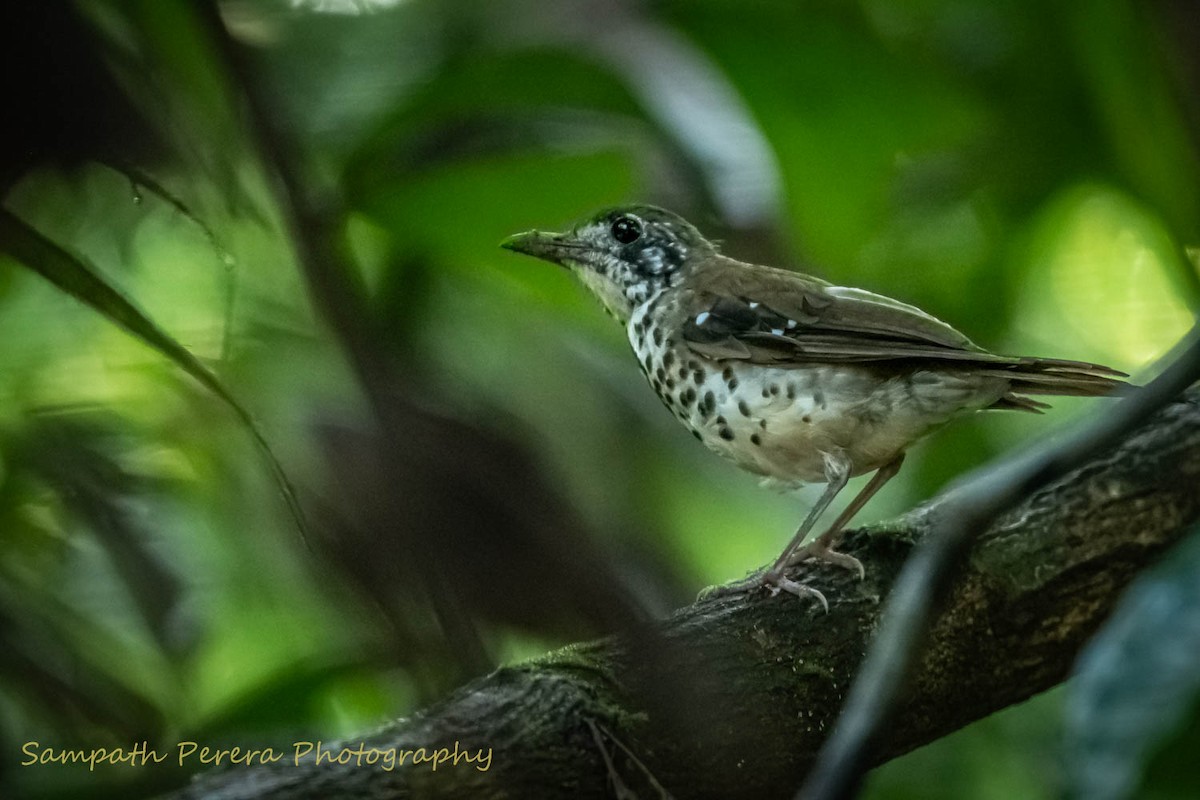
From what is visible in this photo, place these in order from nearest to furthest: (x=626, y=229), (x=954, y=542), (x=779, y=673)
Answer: (x=954, y=542) < (x=779, y=673) < (x=626, y=229)

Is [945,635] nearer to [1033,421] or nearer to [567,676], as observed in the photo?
[567,676]

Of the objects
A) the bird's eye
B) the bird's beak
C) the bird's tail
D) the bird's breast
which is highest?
the bird's eye

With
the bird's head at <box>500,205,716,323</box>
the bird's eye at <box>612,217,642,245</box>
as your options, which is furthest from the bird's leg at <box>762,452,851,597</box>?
the bird's eye at <box>612,217,642,245</box>

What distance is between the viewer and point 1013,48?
7.89ft

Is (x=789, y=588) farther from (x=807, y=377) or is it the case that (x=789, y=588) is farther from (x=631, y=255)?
(x=631, y=255)

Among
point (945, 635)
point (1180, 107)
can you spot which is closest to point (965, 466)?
point (945, 635)

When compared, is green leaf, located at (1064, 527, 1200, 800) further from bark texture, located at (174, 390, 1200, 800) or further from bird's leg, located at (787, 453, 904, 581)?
bird's leg, located at (787, 453, 904, 581)

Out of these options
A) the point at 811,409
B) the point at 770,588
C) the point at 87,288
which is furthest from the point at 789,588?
the point at 87,288

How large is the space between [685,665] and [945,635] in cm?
48

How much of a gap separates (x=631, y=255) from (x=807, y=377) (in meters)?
0.55

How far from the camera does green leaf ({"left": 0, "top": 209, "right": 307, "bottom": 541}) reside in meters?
1.27

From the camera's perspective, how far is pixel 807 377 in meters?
2.12

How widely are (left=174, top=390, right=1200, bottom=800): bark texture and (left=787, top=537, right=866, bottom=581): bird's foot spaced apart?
2 cm

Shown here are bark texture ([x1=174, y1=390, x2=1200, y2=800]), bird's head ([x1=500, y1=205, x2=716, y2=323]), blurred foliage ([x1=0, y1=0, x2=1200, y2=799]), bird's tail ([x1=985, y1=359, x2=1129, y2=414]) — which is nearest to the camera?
blurred foliage ([x1=0, y1=0, x2=1200, y2=799])
